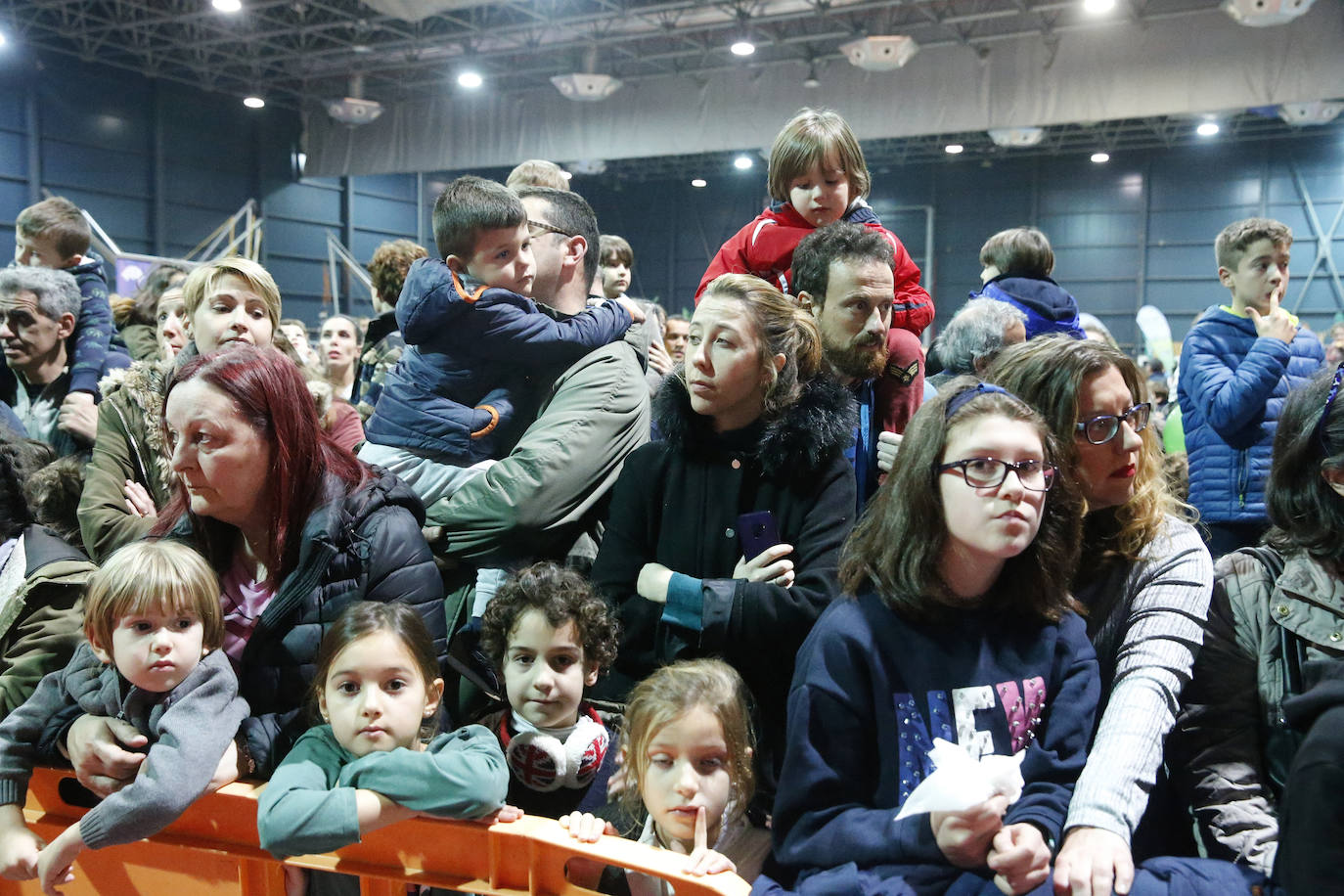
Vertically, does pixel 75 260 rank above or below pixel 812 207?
above

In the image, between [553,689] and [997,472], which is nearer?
[997,472]

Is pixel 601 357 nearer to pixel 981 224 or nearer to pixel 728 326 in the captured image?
pixel 728 326

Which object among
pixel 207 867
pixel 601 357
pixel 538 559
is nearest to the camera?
pixel 207 867

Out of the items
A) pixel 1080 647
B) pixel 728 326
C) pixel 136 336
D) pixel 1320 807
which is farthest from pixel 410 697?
pixel 136 336

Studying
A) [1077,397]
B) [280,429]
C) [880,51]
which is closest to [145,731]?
[280,429]

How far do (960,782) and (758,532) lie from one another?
28.0 inches

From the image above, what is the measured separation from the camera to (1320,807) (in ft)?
3.98

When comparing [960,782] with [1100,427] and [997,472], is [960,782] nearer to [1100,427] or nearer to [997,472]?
[997,472]

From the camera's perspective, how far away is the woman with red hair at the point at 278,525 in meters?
1.79

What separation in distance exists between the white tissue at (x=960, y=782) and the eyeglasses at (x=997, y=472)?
0.38 metres

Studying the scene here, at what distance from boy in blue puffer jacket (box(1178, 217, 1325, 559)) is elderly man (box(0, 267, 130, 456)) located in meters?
3.75

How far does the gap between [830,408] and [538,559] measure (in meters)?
0.76

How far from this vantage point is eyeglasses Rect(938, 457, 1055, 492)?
1.47m

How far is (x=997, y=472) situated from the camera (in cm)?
148
